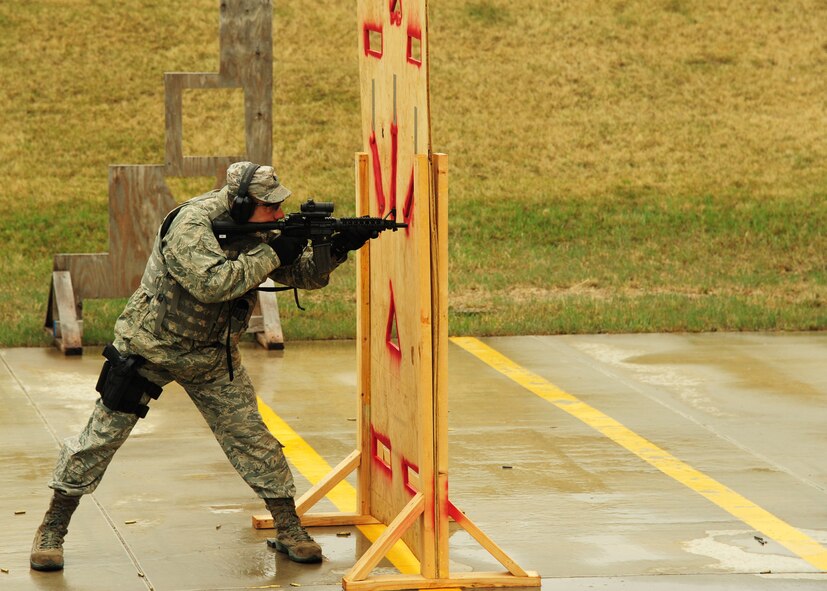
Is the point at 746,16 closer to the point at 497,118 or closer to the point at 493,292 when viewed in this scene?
the point at 497,118

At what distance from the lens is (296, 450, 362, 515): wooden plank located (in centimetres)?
687

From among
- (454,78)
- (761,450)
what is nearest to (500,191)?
(454,78)

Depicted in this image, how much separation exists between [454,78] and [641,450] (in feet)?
52.3

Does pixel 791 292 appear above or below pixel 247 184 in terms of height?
below

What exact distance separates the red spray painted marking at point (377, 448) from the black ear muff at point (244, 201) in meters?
1.16

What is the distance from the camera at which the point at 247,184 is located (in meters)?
6.13

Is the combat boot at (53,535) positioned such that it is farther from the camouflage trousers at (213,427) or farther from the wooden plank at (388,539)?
the wooden plank at (388,539)

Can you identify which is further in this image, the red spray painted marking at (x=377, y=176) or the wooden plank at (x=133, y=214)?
the wooden plank at (x=133, y=214)

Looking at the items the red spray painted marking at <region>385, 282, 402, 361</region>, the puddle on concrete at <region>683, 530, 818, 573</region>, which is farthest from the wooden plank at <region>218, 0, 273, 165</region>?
the puddle on concrete at <region>683, 530, 818, 573</region>

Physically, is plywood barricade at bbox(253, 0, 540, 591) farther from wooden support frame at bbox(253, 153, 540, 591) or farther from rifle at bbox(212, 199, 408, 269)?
rifle at bbox(212, 199, 408, 269)

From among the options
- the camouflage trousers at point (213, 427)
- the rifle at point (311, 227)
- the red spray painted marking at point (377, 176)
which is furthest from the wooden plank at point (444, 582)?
the red spray painted marking at point (377, 176)

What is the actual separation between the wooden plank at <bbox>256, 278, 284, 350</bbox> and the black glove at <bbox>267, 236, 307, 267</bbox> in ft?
16.4

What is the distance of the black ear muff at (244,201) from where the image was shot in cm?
612

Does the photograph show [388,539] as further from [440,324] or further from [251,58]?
[251,58]
